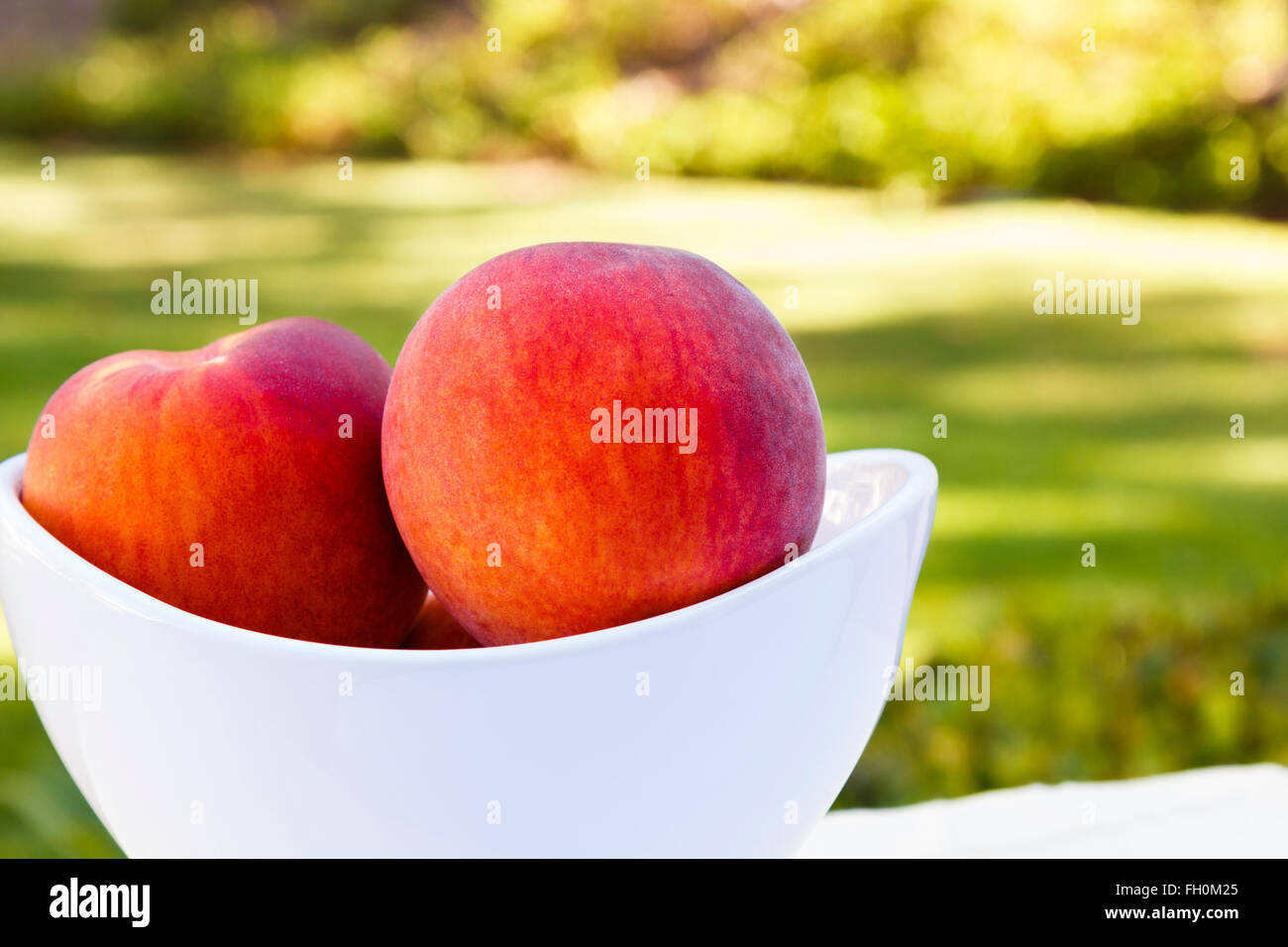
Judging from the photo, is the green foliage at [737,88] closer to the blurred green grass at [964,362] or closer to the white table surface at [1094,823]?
the blurred green grass at [964,362]

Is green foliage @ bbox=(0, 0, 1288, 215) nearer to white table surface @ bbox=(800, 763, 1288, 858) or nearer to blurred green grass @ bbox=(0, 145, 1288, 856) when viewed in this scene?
blurred green grass @ bbox=(0, 145, 1288, 856)

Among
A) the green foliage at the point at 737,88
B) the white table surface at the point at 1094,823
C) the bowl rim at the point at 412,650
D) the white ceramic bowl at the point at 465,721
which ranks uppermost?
the green foliage at the point at 737,88

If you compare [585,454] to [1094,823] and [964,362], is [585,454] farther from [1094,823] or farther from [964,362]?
[964,362]

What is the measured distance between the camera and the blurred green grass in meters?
1.83

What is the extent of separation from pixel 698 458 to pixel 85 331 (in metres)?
3.95

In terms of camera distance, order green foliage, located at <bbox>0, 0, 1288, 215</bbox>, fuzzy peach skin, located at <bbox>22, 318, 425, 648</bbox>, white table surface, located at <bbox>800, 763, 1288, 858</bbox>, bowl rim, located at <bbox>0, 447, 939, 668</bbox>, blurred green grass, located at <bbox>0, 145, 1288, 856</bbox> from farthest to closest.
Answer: green foliage, located at <bbox>0, 0, 1288, 215</bbox>, blurred green grass, located at <bbox>0, 145, 1288, 856</bbox>, white table surface, located at <bbox>800, 763, 1288, 858</bbox>, fuzzy peach skin, located at <bbox>22, 318, 425, 648</bbox>, bowl rim, located at <bbox>0, 447, 939, 668</bbox>

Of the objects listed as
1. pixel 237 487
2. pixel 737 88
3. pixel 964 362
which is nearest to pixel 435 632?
pixel 237 487

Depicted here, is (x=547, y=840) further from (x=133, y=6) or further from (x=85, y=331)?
(x=133, y=6)

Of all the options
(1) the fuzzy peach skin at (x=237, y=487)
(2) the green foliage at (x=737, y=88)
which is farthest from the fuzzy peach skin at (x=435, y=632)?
(2) the green foliage at (x=737, y=88)

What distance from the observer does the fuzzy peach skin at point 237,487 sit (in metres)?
0.64

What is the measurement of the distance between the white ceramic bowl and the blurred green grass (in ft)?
3.72

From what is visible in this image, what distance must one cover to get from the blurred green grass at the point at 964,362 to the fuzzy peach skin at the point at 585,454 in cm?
118

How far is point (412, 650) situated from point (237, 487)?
149 millimetres

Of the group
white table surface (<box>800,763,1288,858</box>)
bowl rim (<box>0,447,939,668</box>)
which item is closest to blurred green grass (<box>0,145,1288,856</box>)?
white table surface (<box>800,763,1288,858</box>)
